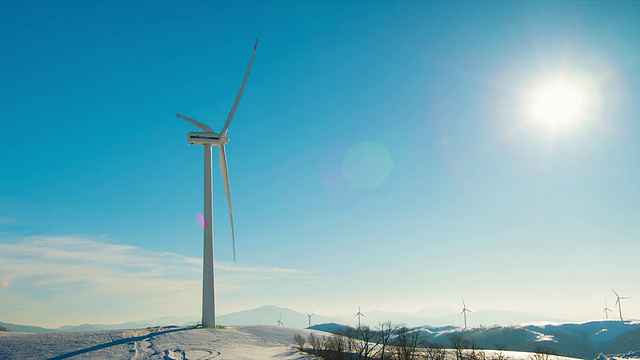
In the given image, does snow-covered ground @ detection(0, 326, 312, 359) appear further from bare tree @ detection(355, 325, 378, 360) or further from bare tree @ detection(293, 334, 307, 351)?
bare tree @ detection(355, 325, 378, 360)

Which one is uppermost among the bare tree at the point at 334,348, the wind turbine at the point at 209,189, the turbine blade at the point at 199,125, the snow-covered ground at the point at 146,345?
the turbine blade at the point at 199,125

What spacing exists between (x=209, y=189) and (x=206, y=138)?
9.86 meters

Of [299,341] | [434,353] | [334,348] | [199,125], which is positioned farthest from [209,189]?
[434,353]

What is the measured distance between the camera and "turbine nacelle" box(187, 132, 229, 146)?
7306 centimetres

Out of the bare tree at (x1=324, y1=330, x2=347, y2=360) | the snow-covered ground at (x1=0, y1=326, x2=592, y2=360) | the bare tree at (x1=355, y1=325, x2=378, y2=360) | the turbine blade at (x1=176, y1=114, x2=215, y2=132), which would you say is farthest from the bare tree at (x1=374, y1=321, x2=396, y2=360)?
the turbine blade at (x1=176, y1=114, x2=215, y2=132)

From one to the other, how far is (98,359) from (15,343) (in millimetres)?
16236

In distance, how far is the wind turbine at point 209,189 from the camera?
66562 mm

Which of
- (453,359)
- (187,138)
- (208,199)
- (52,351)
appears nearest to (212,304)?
(208,199)

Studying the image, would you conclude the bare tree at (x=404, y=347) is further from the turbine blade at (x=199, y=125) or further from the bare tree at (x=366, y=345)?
the turbine blade at (x=199, y=125)

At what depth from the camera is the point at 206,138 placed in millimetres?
73438

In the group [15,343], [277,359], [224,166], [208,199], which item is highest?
[224,166]

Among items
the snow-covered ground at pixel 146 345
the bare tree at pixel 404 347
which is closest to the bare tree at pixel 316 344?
the snow-covered ground at pixel 146 345

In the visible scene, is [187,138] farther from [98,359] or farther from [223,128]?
[98,359]

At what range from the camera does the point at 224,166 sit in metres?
75.2
